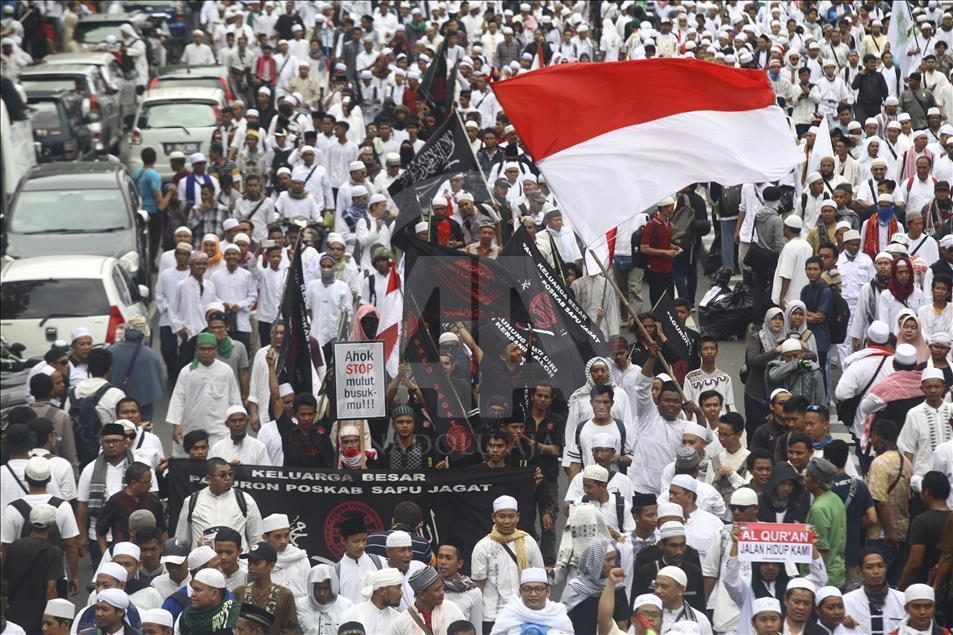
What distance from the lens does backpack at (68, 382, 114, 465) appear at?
44.0 ft

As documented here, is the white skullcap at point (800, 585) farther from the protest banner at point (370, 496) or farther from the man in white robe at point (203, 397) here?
the man in white robe at point (203, 397)

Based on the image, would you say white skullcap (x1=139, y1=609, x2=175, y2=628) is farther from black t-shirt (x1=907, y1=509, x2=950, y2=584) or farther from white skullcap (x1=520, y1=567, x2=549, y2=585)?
black t-shirt (x1=907, y1=509, x2=950, y2=584)

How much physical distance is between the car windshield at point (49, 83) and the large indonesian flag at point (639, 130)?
14.9m

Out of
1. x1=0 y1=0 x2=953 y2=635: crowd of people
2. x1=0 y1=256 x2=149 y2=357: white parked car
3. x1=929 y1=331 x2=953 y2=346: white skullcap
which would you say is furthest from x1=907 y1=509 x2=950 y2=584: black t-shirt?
x1=0 y1=256 x2=149 y2=357: white parked car

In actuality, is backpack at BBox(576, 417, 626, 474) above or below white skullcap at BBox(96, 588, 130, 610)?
below

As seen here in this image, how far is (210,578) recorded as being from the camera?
9711mm

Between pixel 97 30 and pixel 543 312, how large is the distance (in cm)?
2056

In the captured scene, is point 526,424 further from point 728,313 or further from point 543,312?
point 728,313

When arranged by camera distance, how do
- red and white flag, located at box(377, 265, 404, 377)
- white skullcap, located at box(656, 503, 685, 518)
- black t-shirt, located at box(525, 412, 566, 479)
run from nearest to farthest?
white skullcap, located at box(656, 503, 685, 518), black t-shirt, located at box(525, 412, 566, 479), red and white flag, located at box(377, 265, 404, 377)

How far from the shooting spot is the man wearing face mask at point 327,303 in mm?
15953

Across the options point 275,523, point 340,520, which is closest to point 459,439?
point 340,520

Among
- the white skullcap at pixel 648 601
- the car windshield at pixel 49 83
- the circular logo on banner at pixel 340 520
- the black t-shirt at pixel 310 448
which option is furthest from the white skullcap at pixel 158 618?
the car windshield at pixel 49 83

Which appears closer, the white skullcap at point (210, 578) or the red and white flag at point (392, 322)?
the white skullcap at point (210, 578)

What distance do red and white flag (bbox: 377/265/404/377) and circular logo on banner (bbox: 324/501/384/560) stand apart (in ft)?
8.28
